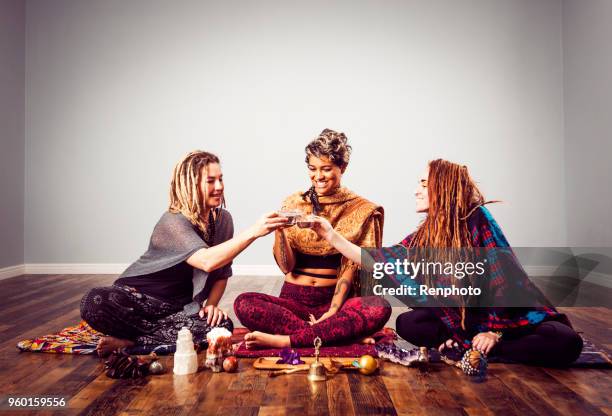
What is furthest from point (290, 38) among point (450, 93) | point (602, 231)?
point (602, 231)

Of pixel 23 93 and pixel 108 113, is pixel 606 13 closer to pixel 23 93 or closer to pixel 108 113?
pixel 108 113

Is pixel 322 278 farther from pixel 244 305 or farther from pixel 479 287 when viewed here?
pixel 479 287

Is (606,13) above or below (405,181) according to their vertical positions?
above

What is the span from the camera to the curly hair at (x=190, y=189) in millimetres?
2910

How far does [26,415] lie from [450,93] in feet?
19.0

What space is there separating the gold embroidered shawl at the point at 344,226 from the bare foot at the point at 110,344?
1.03 metres

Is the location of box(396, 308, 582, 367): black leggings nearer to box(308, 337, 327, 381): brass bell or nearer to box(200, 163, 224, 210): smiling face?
box(308, 337, 327, 381): brass bell

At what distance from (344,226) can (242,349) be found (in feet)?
2.89

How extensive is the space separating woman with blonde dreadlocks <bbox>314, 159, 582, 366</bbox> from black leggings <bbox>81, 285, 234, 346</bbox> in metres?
0.89

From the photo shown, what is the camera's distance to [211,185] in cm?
296

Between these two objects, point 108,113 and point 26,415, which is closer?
point 26,415

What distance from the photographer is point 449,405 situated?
2.02 metres

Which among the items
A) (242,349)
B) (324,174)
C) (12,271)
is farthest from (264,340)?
(12,271)

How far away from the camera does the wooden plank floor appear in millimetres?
1979
